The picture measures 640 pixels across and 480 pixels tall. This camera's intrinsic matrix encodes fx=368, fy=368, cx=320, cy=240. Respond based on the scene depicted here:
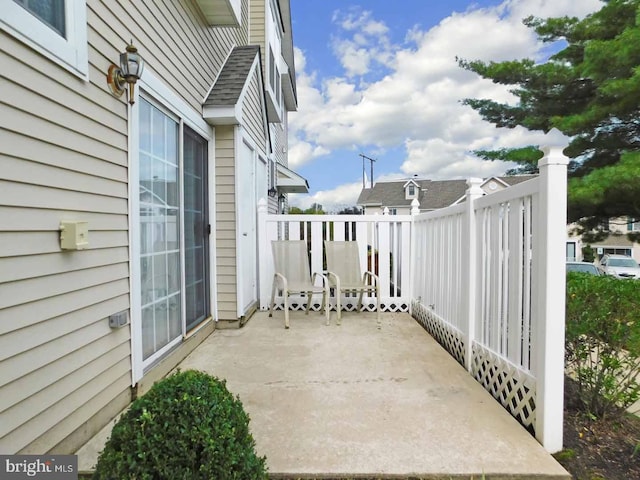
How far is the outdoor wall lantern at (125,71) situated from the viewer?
7.13 ft

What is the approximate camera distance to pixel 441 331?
3646 millimetres

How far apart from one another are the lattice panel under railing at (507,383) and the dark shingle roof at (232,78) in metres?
3.35

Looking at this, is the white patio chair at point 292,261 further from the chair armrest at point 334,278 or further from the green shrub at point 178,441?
the green shrub at point 178,441

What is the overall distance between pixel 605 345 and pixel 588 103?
5977 millimetres

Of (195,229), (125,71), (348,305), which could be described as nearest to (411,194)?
(348,305)

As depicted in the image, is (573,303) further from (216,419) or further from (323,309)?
(323,309)

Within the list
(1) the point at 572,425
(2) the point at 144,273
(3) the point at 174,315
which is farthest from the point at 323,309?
(1) the point at 572,425

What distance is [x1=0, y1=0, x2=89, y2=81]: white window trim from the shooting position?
143 cm

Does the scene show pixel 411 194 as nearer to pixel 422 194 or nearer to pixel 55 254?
pixel 422 194

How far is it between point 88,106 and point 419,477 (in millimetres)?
2433

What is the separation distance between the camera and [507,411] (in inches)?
87.0

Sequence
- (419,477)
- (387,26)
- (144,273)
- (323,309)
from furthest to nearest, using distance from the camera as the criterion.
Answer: (387,26), (323,309), (144,273), (419,477)

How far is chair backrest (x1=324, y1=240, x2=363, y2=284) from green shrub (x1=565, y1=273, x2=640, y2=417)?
2759 mm

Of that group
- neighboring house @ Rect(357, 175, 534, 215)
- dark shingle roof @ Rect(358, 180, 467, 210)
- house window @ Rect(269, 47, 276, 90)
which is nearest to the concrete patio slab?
house window @ Rect(269, 47, 276, 90)
